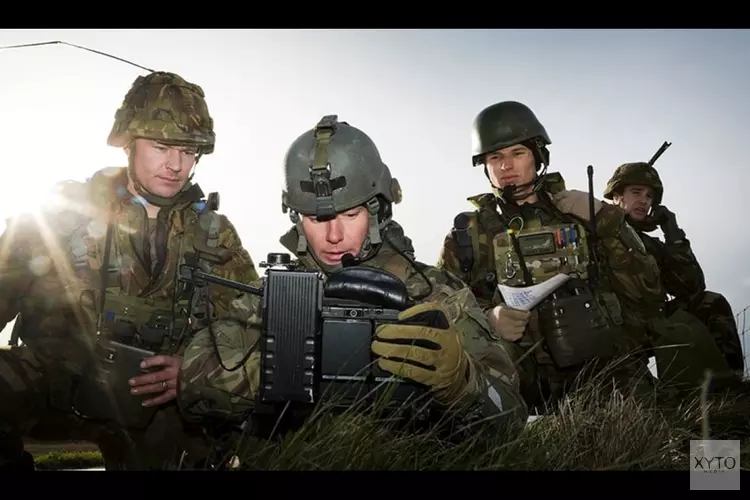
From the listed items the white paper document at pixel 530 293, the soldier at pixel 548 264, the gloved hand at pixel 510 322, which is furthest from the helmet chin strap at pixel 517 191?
the gloved hand at pixel 510 322

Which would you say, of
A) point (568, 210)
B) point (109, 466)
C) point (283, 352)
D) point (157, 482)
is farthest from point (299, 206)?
point (568, 210)

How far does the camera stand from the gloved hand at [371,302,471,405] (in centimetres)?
250

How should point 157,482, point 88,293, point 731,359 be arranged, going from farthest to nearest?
point 731,359
point 88,293
point 157,482

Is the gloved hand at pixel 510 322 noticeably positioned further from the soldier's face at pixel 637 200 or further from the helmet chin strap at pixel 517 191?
the soldier's face at pixel 637 200

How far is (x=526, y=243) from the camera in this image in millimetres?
5059

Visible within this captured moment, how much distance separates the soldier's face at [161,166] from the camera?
4617mm

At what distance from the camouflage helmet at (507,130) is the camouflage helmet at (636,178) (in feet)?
5.83

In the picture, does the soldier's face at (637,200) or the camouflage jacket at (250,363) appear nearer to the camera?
the camouflage jacket at (250,363)

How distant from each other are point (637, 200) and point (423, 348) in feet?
16.5

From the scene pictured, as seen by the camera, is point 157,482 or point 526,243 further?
point 526,243

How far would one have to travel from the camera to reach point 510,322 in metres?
4.56

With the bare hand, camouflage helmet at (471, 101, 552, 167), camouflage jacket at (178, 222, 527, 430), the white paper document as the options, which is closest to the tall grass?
camouflage jacket at (178, 222, 527, 430)

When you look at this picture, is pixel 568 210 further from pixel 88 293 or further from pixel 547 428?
pixel 88 293

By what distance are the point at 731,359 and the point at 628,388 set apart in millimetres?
2367
